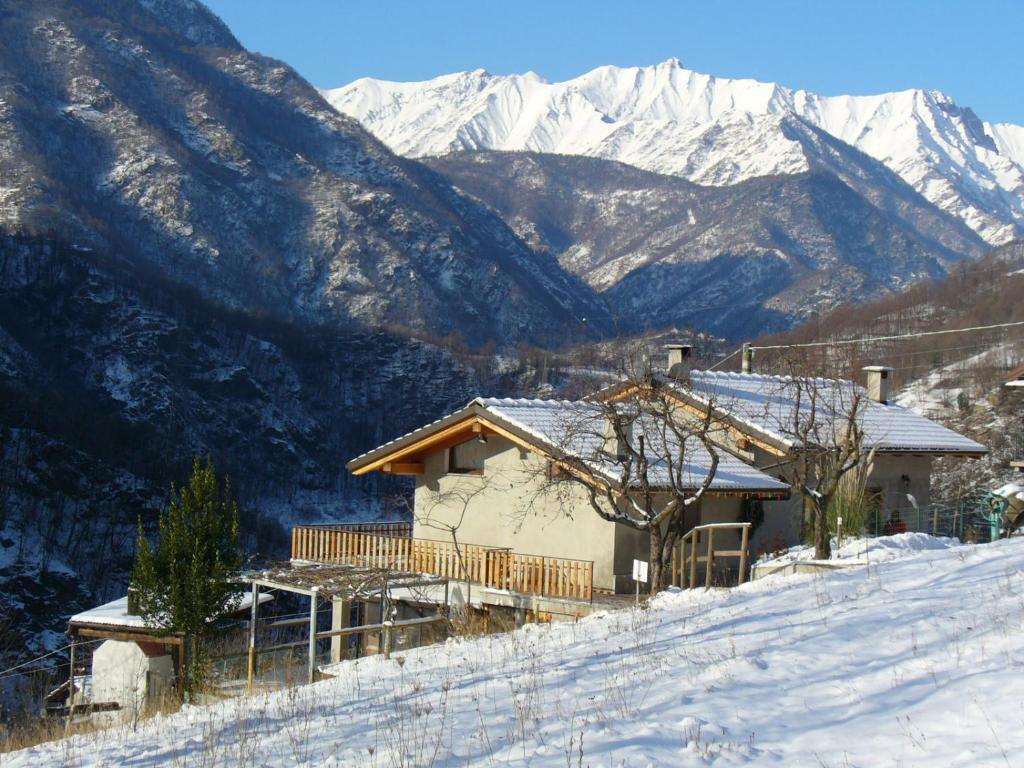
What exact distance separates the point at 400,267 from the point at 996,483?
122956 mm

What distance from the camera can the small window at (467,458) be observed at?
2414cm

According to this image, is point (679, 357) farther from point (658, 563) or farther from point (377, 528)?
point (658, 563)

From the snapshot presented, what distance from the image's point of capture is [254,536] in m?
77.1

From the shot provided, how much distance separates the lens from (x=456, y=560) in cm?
2203

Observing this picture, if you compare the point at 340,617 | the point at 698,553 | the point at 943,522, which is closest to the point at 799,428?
the point at 698,553

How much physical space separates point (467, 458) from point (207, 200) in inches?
5687

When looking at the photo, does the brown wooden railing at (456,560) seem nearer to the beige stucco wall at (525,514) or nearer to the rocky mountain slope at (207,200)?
the beige stucco wall at (525,514)

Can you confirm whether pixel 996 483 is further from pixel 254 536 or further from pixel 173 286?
pixel 173 286

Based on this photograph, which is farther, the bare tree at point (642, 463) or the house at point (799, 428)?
the house at point (799, 428)

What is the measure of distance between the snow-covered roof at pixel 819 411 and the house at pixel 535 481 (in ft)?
3.99

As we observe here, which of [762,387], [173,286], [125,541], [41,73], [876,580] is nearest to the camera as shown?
[876,580]

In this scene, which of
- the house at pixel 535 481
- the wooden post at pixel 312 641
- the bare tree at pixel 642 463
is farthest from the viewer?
the house at pixel 535 481

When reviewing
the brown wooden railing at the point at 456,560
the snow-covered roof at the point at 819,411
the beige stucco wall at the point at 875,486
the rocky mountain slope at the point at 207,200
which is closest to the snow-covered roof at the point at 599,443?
the beige stucco wall at the point at 875,486

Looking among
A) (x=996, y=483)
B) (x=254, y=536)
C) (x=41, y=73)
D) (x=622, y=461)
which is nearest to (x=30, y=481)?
(x=254, y=536)
